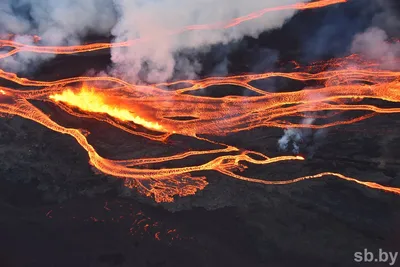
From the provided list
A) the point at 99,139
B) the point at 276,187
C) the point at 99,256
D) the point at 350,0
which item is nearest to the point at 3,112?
the point at 99,139

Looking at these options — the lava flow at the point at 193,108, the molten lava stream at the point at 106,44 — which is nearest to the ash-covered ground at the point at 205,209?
the lava flow at the point at 193,108

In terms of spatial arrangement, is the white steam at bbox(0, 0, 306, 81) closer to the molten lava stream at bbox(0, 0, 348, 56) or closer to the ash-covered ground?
the molten lava stream at bbox(0, 0, 348, 56)

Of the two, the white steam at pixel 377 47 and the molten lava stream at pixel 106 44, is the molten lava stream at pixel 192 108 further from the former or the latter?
the molten lava stream at pixel 106 44

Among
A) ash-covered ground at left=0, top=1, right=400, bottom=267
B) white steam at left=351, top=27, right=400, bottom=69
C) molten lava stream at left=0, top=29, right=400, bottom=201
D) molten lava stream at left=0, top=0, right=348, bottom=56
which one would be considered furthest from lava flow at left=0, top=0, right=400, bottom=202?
molten lava stream at left=0, top=0, right=348, bottom=56

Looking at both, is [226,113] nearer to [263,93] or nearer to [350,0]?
[263,93]

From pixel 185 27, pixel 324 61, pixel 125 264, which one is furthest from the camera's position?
pixel 185 27

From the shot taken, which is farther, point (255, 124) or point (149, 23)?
point (149, 23)
